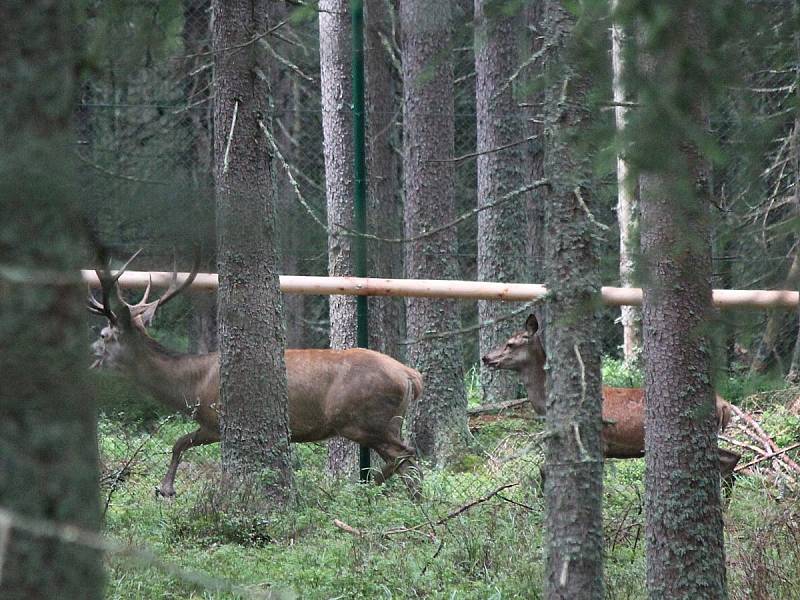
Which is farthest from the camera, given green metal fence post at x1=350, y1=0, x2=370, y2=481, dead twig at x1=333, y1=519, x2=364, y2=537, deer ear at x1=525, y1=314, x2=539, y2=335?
deer ear at x1=525, y1=314, x2=539, y2=335

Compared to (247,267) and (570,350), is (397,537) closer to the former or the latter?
(247,267)

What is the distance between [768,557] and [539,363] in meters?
3.97

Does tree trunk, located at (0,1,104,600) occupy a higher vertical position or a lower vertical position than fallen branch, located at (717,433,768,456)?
higher

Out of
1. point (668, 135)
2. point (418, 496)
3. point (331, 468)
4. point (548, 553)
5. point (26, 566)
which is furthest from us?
point (331, 468)

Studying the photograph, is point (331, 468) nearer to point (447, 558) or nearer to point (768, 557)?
point (447, 558)

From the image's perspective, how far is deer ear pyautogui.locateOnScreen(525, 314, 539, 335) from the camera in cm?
952

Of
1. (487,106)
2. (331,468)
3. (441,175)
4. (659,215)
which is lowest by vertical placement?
(331,468)

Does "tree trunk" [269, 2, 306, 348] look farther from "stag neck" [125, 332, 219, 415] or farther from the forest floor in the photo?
the forest floor

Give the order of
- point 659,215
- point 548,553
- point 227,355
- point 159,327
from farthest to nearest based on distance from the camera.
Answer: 1. point 159,327
2. point 227,355
3. point 659,215
4. point 548,553

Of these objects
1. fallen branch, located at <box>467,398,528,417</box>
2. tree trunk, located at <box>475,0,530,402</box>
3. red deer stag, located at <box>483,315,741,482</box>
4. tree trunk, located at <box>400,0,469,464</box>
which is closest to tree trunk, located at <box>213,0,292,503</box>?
red deer stag, located at <box>483,315,741,482</box>

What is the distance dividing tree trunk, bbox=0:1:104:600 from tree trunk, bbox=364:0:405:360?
771cm

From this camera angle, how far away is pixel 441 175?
1015cm

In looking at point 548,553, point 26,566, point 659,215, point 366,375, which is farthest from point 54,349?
point 366,375

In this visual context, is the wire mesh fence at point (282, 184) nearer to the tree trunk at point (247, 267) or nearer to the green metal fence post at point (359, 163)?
the tree trunk at point (247, 267)
